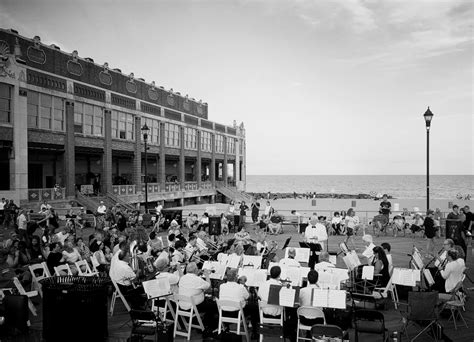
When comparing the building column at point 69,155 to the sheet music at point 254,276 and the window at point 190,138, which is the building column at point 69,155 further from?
the sheet music at point 254,276

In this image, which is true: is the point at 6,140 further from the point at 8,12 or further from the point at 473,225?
the point at 473,225

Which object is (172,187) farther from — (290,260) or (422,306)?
(422,306)

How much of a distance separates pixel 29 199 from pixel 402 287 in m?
25.4

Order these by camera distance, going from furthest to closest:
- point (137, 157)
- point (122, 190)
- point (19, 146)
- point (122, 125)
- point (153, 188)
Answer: point (153, 188), point (137, 157), point (122, 125), point (122, 190), point (19, 146)

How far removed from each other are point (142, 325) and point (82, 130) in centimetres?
3005

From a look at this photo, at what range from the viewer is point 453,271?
1017 centimetres

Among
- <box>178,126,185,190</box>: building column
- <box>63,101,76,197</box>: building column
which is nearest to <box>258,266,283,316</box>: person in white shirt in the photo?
<box>63,101,76,197</box>: building column

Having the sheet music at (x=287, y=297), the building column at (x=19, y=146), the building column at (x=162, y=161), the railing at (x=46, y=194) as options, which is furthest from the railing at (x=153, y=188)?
the sheet music at (x=287, y=297)

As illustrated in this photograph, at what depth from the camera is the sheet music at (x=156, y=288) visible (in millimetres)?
8503

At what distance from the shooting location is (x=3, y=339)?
882 centimetres

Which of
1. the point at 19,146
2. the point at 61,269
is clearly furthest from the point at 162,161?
the point at 61,269

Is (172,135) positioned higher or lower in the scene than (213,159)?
higher

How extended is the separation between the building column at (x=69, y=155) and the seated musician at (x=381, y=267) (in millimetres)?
27247

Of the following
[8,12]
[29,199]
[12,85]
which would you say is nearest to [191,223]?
[29,199]
